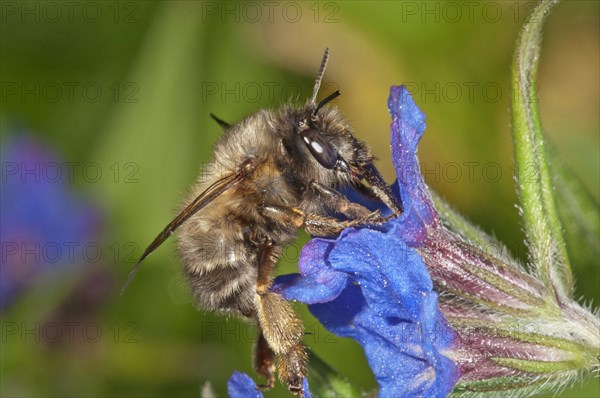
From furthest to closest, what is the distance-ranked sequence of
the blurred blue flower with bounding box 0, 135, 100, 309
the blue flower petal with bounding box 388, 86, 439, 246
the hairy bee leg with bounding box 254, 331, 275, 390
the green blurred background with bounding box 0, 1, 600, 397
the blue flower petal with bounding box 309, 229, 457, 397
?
the blurred blue flower with bounding box 0, 135, 100, 309 → the green blurred background with bounding box 0, 1, 600, 397 → the hairy bee leg with bounding box 254, 331, 275, 390 → the blue flower petal with bounding box 388, 86, 439, 246 → the blue flower petal with bounding box 309, 229, 457, 397

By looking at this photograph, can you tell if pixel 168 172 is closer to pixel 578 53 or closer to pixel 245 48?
pixel 245 48

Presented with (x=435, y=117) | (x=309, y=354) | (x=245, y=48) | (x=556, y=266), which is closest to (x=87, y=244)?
(x=245, y=48)

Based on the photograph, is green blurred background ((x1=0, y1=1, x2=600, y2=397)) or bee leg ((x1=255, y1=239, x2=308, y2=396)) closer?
bee leg ((x1=255, y1=239, x2=308, y2=396))

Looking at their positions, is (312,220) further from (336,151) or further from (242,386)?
(242,386)

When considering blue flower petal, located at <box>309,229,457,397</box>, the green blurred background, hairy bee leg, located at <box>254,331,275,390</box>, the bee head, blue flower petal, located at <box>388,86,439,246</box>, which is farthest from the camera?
the green blurred background

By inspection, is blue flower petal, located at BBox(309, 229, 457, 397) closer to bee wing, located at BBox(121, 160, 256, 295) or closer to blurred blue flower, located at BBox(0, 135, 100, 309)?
bee wing, located at BBox(121, 160, 256, 295)

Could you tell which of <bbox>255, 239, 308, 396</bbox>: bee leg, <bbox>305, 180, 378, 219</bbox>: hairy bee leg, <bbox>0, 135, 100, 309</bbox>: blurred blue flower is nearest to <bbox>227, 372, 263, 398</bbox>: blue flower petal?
<bbox>255, 239, 308, 396</bbox>: bee leg

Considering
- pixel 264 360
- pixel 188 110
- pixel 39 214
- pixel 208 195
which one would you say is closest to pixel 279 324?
pixel 264 360
